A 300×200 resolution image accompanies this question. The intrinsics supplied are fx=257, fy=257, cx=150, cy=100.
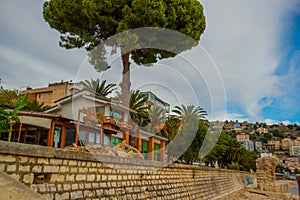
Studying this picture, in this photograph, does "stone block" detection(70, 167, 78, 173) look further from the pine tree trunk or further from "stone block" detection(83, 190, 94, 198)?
the pine tree trunk

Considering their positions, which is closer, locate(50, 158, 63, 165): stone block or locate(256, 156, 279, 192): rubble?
locate(50, 158, 63, 165): stone block

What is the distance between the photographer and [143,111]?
19.6 meters

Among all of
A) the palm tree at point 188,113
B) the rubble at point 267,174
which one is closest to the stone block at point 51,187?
the palm tree at point 188,113

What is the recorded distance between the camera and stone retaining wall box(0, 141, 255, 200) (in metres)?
3.63

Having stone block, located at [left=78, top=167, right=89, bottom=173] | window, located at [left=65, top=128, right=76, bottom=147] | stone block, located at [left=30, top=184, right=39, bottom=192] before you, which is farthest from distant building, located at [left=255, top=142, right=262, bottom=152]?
stone block, located at [left=30, top=184, right=39, bottom=192]

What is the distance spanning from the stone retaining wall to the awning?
5269 millimetres

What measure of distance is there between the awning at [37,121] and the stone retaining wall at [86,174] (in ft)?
17.3

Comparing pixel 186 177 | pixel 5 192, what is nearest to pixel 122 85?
pixel 186 177

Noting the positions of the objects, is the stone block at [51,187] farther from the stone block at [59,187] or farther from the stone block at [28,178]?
the stone block at [28,178]

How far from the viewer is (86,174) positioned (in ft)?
16.4

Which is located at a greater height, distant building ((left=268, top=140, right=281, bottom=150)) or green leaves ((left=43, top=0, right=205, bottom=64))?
green leaves ((left=43, top=0, right=205, bottom=64))

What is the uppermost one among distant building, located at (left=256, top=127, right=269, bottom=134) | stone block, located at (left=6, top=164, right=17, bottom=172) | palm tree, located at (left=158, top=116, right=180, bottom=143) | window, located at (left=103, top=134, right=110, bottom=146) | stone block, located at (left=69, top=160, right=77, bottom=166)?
distant building, located at (left=256, top=127, right=269, bottom=134)

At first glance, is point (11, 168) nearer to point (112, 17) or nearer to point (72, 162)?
point (72, 162)

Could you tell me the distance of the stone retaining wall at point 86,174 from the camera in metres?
3.63
